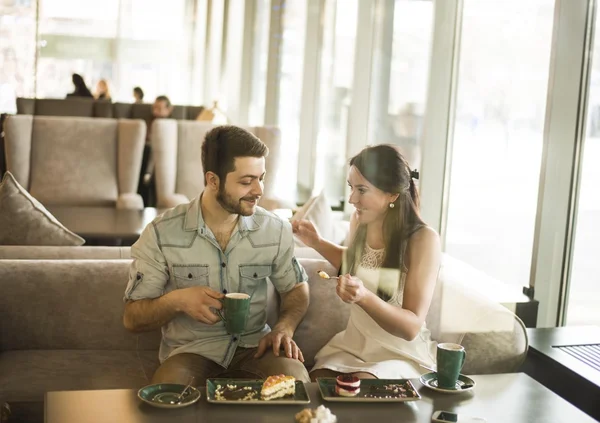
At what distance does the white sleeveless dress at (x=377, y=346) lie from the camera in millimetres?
1940

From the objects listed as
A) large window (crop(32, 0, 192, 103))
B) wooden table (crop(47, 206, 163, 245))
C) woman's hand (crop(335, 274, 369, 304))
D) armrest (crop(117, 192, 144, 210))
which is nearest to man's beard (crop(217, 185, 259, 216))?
woman's hand (crop(335, 274, 369, 304))

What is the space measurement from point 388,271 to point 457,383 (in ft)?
1.47

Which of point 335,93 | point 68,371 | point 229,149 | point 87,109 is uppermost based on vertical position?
point 335,93

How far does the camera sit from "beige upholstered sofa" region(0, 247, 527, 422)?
2.12 metres

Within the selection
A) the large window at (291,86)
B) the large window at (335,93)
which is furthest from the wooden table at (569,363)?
the large window at (291,86)

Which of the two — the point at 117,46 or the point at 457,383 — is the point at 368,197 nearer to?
the point at 457,383

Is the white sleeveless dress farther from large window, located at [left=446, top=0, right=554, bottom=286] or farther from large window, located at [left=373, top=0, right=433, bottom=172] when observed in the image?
large window, located at [left=373, top=0, right=433, bottom=172]

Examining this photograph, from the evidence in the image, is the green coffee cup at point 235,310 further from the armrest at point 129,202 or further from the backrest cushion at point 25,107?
the backrest cushion at point 25,107

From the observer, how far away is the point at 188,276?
6.49 ft

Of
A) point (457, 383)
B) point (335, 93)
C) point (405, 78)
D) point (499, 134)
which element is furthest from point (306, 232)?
point (335, 93)

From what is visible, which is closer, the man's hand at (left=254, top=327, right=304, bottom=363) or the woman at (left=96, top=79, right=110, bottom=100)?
the man's hand at (left=254, top=327, right=304, bottom=363)

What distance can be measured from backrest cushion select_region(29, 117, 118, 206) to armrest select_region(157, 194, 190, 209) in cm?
28

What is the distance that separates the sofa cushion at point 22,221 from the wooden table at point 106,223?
1.61 ft

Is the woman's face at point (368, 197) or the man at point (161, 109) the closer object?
the woman's face at point (368, 197)
